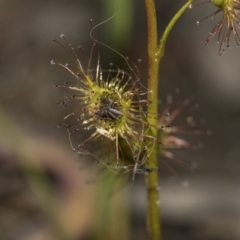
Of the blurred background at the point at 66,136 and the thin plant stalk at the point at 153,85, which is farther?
the blurred background at the point at 66,136

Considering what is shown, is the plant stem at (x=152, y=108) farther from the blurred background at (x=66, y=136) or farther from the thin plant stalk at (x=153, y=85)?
the blurred background at (x=66, y=136)

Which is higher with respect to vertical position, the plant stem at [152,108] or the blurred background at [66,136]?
the blurred background at [66,136]

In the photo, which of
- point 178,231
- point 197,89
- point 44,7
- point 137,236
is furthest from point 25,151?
point 44,7

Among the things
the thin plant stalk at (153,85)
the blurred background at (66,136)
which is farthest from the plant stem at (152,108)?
the blurred background at (66,136)

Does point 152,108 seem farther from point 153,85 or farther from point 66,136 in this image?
point 66,136

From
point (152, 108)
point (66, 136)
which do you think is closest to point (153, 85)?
point (152, 108)

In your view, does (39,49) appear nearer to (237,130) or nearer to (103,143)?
(237,130)

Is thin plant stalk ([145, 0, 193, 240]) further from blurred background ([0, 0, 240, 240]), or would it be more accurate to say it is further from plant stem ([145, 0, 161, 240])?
blurred background ([0, 0, 240, 240])
